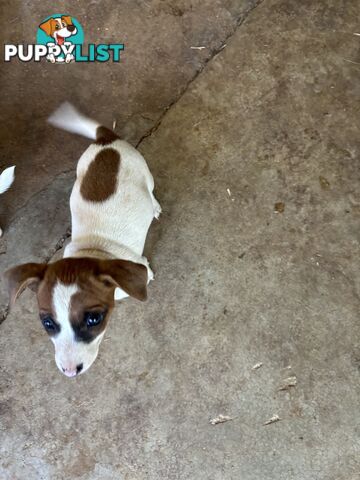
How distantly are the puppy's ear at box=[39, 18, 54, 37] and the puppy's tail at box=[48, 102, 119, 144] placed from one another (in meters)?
0.74

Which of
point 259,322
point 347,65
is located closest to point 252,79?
point 347,65

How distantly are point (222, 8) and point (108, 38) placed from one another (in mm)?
1005

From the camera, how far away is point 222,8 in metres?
3.94

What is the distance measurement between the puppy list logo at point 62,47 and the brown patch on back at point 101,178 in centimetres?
143

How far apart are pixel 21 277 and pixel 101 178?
0.80 metres

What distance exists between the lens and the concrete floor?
339 cm

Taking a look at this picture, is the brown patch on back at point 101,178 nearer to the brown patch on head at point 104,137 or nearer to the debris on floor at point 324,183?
the brown patch on head at point 104,137

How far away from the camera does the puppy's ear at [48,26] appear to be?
4.06 meters

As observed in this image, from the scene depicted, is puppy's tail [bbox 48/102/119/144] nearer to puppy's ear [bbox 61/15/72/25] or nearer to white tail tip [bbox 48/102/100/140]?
white tail tip [bbox 48/102/100/140]

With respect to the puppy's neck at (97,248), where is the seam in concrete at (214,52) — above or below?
above

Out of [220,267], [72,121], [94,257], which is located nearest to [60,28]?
[72,121]

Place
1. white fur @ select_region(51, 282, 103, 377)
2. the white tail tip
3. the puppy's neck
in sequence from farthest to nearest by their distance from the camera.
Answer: the white tail tip → the puppy's neck → white fur @ select_region(51, 282, 103, 377)

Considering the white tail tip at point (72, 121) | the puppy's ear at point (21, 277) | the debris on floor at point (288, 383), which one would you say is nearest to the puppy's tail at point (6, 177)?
the white tail tip at point (72, 121)

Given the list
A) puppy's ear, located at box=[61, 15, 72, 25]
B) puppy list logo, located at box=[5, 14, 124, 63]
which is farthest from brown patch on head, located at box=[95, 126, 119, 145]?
puppy's ear, located at box=[61, 15, 72, 25]
